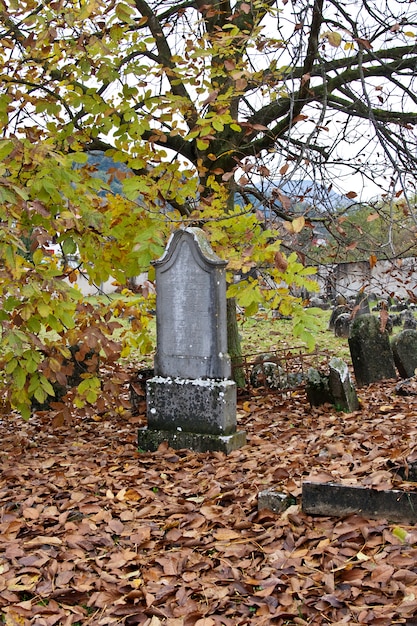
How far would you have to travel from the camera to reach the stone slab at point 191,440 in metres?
5.96

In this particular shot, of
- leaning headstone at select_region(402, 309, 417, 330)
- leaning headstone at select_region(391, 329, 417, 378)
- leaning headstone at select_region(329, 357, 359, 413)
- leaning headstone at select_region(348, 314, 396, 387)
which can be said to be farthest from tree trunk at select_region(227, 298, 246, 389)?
leaning headstone at select_region(402, 309, 417, 330)

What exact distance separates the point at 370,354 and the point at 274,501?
529cm

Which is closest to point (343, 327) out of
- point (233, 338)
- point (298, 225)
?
point (233, 338)

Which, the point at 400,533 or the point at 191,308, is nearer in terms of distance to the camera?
the point at 400,533

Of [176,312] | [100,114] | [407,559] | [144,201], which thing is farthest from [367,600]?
[100,114]

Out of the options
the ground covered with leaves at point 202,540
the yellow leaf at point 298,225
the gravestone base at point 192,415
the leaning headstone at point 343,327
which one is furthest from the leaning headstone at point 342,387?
the leaning headstone at point 343,327

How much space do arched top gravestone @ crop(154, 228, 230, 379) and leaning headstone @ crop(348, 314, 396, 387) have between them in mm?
3445

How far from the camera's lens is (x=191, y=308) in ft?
20.4

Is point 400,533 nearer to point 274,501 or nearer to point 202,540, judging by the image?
point 274,501

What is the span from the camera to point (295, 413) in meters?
7.54

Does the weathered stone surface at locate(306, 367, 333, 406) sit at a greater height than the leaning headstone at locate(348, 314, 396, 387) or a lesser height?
lesser

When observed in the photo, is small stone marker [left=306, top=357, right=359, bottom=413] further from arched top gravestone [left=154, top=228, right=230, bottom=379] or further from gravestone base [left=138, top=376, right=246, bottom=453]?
arched top gravestone [left=154, top=228, right=230, bottom=379]

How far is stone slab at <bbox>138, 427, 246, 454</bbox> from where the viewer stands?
19.5ft

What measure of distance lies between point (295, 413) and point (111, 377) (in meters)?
2.43
